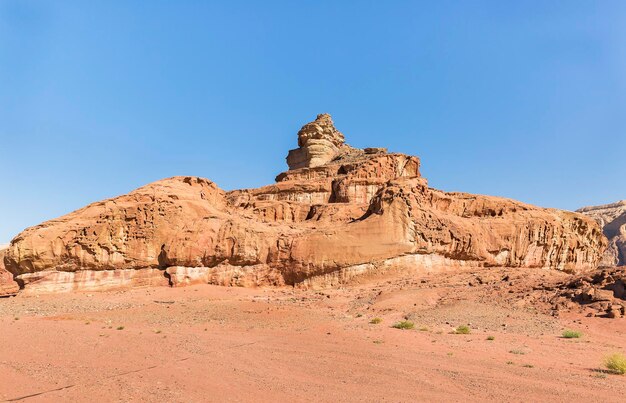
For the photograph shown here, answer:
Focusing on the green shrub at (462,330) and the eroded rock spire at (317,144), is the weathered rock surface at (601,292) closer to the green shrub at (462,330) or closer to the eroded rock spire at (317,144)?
the green shrub at (462,330)

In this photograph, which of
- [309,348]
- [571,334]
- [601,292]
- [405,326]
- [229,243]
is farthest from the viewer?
[229,243]

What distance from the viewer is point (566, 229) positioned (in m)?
39.1

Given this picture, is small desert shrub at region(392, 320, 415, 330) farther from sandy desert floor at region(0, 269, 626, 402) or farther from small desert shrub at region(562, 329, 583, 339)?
small desert shrub at region(562, 329, 583, 339)

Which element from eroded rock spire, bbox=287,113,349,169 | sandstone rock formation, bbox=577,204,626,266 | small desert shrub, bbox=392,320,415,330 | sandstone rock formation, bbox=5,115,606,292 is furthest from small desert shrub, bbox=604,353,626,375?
sandstone rock formation, bbox=577,204,626,266

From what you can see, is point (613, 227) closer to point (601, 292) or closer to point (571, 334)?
point (601, 292)

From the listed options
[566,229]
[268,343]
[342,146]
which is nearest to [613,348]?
[268,343]

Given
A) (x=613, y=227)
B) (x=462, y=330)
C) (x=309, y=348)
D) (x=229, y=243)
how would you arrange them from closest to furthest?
(x=309, y=348), (x=462, y=330), (x=229, y=243), (x=613, y=227)

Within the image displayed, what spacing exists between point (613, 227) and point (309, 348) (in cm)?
10163

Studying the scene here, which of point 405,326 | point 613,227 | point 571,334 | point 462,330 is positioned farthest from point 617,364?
point 613,227

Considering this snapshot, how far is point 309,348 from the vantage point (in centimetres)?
1213

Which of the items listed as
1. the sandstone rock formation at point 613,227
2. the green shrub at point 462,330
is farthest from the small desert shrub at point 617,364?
the sandstone rock formation at point 613,227

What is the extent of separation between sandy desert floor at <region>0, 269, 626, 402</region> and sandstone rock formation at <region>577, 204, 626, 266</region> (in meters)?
75.4

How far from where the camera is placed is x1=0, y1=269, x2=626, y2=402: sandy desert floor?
812 cm

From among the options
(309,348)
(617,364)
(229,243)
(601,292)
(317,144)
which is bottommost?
(309,348)
